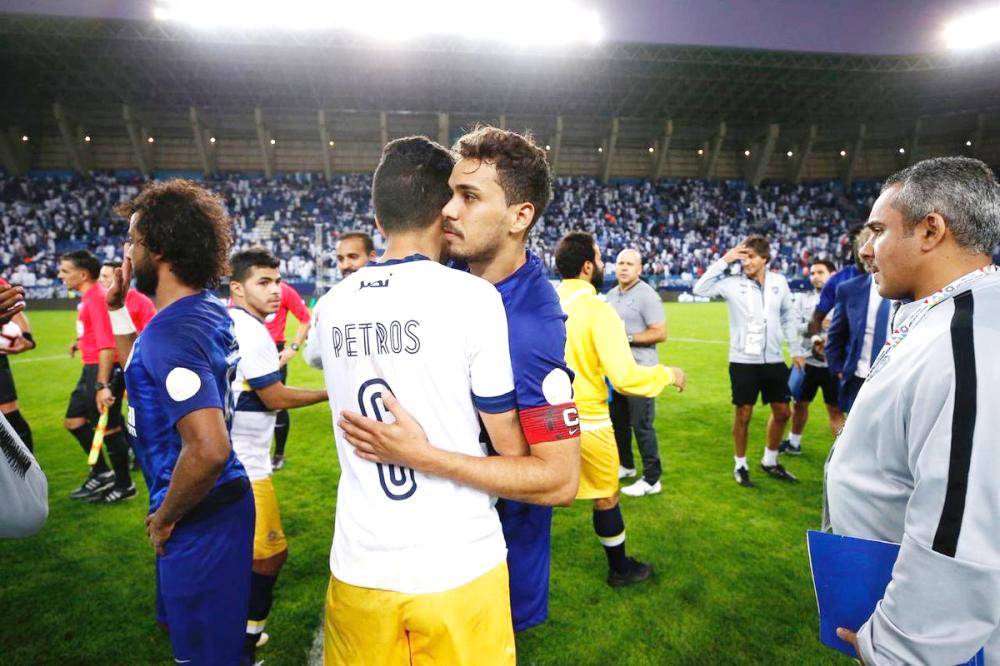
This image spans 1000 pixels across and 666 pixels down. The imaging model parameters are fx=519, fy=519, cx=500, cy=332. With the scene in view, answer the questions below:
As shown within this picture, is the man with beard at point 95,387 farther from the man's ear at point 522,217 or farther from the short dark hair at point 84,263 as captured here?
the man's ear at point 522,217

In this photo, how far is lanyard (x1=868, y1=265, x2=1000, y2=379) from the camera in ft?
4.75

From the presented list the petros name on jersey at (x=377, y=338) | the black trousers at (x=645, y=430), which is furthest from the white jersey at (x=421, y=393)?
the black trousers at (x=645, y=430)

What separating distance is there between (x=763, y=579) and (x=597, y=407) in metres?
1.80

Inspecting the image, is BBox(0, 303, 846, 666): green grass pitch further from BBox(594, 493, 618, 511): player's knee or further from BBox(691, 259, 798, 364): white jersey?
BBox(691, 259, 798, 364): white jersey

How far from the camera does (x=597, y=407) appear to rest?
341 centimetres

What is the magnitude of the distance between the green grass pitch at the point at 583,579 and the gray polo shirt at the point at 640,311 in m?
1.38

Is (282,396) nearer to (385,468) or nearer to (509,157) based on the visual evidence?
(385,468)

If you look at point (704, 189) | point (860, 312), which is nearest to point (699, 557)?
point (860, 312)

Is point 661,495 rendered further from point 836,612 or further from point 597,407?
point 836,612

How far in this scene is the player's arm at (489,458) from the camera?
1395 mm

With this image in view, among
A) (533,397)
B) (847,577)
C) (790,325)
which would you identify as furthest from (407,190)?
(790,325)

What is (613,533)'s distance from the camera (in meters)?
3.56

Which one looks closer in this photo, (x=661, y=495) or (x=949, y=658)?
(x=949, y=658)

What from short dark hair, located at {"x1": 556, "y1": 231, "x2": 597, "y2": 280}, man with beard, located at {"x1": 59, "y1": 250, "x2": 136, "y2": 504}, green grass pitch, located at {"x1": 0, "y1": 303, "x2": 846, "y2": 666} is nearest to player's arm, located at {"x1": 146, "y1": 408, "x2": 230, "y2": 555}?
green grass pitch, located at {"x1": 0, "y1": 303, "x2": 846, "y2": 666}
